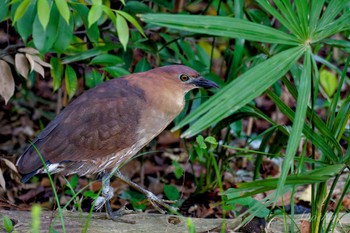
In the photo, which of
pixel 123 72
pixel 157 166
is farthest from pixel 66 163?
pixel 157 166

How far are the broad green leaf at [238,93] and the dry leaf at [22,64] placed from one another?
4.72 feet

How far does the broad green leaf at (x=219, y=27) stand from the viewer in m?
2.87

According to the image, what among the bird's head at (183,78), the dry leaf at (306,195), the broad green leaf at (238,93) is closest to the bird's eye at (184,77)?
the bird's head at (183,78)

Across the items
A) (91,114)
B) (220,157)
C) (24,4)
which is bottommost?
(220,157)

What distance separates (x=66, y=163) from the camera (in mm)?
3926

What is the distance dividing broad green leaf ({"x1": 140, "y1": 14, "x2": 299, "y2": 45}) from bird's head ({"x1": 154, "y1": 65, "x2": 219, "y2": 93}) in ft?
3.42

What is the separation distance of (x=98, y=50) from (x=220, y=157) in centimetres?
115

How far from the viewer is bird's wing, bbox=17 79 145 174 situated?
12.7ft

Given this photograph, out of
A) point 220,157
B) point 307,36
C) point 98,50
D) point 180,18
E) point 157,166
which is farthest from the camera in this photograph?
point 157,166

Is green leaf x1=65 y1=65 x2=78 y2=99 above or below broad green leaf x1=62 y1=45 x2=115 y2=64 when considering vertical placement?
below

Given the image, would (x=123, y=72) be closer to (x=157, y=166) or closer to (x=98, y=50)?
(x=98, y=50)

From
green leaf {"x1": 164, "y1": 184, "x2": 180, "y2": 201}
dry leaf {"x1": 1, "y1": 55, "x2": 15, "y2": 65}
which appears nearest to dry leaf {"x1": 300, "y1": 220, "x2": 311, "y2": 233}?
green leaf {"x1": 164, "y1": 184, "x2": 180, "y2": 201}

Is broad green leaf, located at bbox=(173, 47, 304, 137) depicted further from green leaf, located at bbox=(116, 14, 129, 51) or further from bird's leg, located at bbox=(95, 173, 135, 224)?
bird's leg, located at bbox=(95, 173, 135, 224)

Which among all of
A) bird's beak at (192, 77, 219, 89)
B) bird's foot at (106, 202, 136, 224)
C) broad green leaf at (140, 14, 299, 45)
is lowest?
bird's foot at (106, 202, 136, 224)
